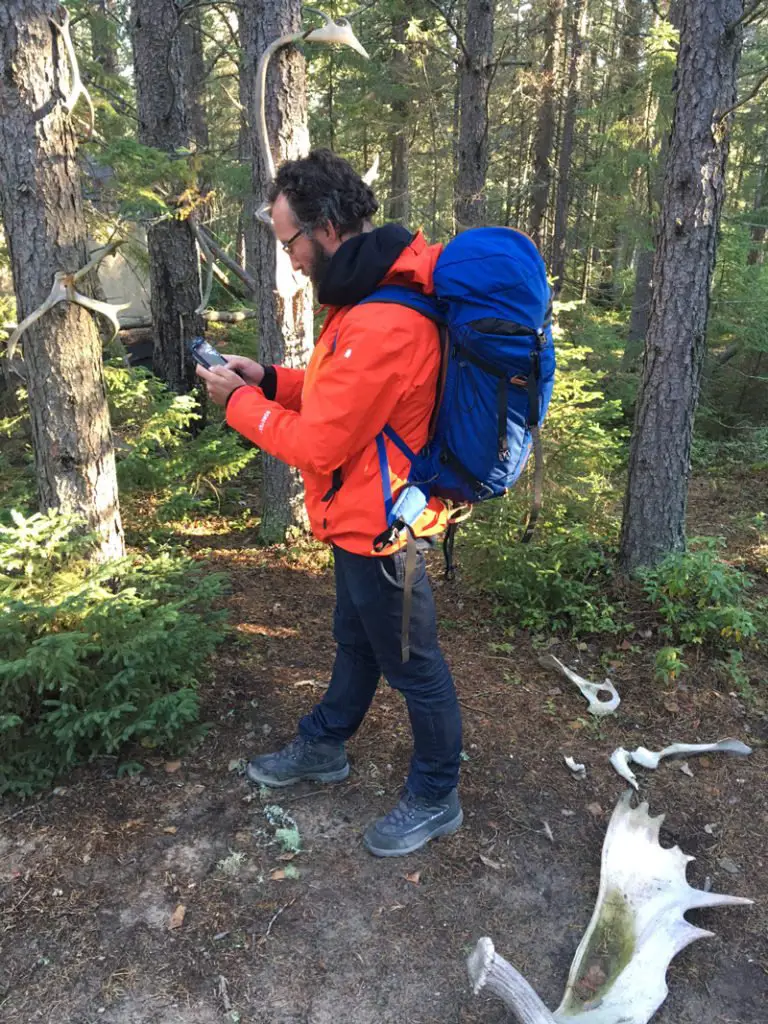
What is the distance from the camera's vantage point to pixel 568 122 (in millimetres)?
14609

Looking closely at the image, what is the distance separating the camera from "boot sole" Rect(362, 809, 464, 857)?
9.65ft

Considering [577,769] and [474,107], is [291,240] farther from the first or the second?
[474,107]

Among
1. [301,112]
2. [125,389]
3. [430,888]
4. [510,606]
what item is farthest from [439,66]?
[430,888]

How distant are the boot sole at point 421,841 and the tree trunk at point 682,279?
9.18ft

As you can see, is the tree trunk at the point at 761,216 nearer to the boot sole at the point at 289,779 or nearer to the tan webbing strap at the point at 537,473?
the tan webbing strap at the point at 537,473

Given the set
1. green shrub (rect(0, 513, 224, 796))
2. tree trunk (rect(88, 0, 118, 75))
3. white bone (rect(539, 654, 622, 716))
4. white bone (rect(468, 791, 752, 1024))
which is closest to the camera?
white bone (rect(468, 791, 752, 1024))

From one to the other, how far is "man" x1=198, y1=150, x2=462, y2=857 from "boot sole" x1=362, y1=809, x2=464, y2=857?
0.01 metres

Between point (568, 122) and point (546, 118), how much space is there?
111 centimetres

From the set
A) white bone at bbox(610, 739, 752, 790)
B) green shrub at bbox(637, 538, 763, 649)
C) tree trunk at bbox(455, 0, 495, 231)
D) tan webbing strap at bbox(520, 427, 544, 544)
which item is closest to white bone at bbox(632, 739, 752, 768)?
white bone at bbox(610, 739, 752, 790)

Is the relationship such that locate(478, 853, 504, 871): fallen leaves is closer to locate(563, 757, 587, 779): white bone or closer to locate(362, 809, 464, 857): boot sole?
locate(362, 809, 464, 857): boot sole

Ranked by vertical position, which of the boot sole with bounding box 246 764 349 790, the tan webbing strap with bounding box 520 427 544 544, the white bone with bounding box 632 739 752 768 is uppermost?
the tan webbing strap with bounding box 520 427 544 544

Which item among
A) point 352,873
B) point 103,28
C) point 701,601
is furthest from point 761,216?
point 352,873

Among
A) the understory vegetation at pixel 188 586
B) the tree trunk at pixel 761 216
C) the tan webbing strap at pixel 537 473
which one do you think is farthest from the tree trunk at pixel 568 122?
the tan webbing strap at pixel 537 473

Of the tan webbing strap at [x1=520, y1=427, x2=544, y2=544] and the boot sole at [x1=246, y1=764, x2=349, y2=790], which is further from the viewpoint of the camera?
the boot sole at [x1=246, y1=764, x2=349, y2=790]
